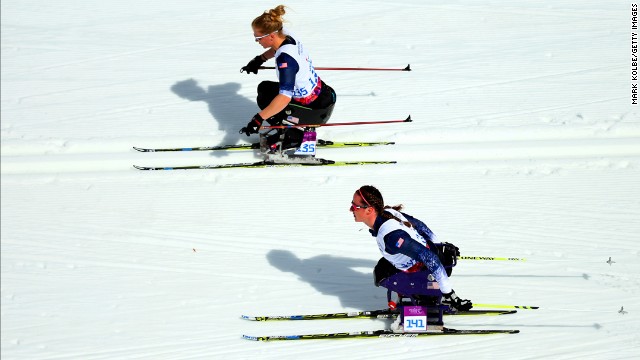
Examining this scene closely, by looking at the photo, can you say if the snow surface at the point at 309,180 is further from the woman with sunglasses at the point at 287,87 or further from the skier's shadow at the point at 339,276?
the woman with sunglasses at the point at 287,87

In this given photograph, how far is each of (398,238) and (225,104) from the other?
4.42 m

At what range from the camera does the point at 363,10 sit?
12.1 m

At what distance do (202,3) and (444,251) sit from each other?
670 centimetres

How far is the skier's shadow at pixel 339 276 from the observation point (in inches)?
307

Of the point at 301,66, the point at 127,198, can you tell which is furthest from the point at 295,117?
the point at 127,198

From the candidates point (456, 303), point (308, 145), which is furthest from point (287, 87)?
point (456, 303)

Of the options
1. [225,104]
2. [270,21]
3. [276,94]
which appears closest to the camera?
[270,21]

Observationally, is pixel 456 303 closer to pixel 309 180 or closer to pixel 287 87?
pixel 309 180

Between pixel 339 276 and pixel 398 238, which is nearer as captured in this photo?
pixel 398 238

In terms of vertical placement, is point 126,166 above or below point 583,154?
below

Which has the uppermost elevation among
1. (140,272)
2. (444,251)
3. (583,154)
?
(583,154)

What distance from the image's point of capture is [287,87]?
8.62m

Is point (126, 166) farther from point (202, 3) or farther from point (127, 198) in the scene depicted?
point (202, 3)

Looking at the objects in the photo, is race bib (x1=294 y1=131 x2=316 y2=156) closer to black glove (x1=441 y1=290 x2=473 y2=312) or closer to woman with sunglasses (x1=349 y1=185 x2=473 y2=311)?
woman with sunglasses (x1=349 y1=185 x2=473 y2=311)
